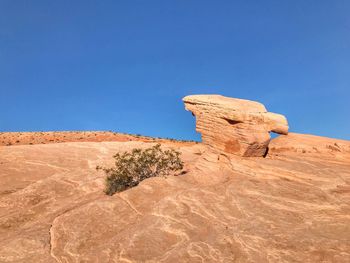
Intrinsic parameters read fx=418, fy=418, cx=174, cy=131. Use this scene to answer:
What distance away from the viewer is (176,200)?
19094 mm

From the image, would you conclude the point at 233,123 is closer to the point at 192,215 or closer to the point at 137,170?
the point at 137,170

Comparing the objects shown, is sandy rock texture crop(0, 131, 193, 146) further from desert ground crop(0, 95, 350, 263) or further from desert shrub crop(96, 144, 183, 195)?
desert shrub crop(96, 144, 183, 195)

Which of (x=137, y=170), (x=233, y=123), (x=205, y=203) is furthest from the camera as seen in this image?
(x=233, y=123)

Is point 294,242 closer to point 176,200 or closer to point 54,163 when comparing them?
point 176,200

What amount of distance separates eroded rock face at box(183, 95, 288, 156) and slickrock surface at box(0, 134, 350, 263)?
117 cm

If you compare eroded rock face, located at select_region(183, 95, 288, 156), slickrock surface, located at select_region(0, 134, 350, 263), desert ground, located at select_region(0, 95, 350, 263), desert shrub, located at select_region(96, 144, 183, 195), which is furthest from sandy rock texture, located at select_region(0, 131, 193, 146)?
slickrock surface, located at select_region(0, 134, 350, 263)

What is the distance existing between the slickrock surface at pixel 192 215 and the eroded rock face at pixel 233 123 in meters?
1.17

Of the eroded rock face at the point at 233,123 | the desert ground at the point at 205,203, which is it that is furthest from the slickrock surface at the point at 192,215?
the eroded rock face at the point at 233,123

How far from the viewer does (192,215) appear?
17844 millimetres

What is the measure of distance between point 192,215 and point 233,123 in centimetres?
1268

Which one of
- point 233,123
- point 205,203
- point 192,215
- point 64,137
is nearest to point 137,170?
point 233,123

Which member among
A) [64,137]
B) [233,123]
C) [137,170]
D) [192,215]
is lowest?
[192,215]

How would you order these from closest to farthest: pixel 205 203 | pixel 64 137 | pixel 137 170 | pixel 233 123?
pixel 205 203 < pixel 137 170 < pixel 233 123 < pixel 64 137

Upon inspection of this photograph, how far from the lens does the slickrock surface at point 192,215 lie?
15.1 meters
